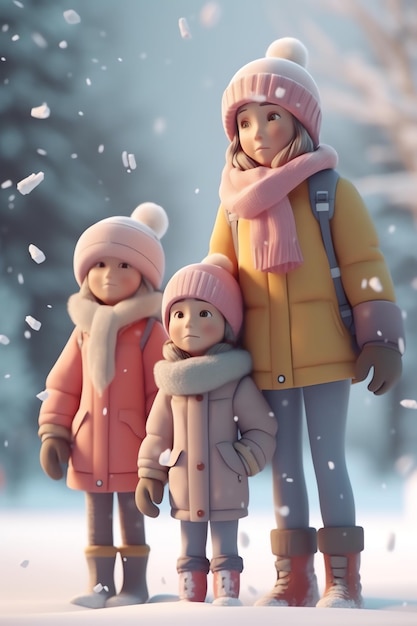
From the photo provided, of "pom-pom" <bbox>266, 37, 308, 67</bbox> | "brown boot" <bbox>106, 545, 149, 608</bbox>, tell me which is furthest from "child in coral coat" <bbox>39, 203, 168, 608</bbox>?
"pom-pom" <bbox>266, 37, 308, 67</bbox>

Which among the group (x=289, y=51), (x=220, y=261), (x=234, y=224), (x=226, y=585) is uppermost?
(x=289, y=51)

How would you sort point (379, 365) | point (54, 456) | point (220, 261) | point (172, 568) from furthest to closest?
1. point (172, 568)
2. point (54, 456)
3. point (220, 261)
4. point (379, 365)

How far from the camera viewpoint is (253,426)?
2402mm

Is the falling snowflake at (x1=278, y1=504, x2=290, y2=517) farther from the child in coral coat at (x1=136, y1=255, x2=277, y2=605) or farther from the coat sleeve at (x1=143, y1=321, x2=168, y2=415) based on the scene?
the coat sleeve at (x1=143, y1=321, x2=168, y2=415)

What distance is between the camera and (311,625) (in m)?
1.98

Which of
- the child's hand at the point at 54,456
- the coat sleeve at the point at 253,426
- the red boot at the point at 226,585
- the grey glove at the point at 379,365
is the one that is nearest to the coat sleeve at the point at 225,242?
the coat sleeve at the point at 253,426

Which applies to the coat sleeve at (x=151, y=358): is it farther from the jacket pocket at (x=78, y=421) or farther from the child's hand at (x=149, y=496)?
the child's hand at (x=149, y=496)

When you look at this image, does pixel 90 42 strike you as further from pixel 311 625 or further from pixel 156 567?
pixel 311 625

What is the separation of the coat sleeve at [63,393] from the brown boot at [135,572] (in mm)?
398

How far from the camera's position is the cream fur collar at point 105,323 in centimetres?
270

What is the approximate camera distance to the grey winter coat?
2367 millimetres

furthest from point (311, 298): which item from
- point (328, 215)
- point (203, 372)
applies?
point (203, 372)

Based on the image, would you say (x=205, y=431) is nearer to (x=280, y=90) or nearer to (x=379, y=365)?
(x=379, y=365)

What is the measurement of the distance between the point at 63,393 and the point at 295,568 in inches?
33.6
